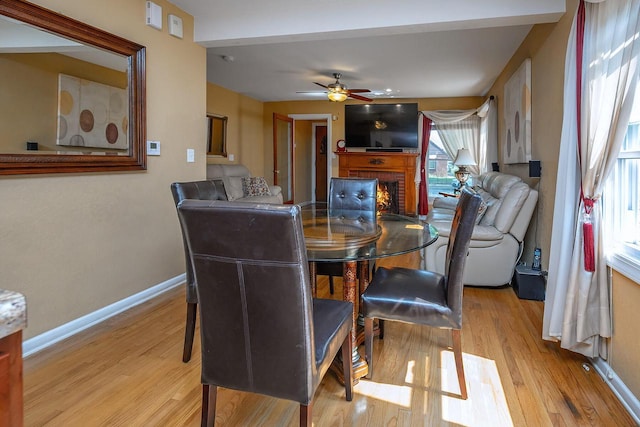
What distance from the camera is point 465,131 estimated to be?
23.3ft

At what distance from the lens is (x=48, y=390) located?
185 centimetres

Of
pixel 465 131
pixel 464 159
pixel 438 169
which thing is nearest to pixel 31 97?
pixel 464 159

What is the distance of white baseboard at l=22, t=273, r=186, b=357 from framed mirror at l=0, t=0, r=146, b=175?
0.95 m

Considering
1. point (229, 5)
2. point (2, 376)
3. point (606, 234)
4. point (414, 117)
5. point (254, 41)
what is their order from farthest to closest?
point (414, 117)
point (254, 41)
point (229, 5)
point (606, 234)
point (2, 376)

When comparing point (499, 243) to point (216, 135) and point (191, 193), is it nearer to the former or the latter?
point (191, 193)

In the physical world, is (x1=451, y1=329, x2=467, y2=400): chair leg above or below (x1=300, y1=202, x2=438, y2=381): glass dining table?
below

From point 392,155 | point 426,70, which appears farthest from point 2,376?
point 392,155

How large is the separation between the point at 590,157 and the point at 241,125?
645cm

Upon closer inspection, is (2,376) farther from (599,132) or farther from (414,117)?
(414,117)

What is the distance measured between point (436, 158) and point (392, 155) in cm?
95

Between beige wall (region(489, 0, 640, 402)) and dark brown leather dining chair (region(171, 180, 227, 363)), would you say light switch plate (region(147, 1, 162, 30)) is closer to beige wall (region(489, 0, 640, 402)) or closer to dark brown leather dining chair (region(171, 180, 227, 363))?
dark brown leather dining chair (region(171, 180, 227, 363))

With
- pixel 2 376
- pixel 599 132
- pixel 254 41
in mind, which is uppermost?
pixel 254 41

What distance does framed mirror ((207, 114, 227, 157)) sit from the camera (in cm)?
648

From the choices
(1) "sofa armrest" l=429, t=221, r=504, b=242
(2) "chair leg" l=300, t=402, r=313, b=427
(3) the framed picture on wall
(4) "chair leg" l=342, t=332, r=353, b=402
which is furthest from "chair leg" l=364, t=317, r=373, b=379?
(3) the framed picture on wall
